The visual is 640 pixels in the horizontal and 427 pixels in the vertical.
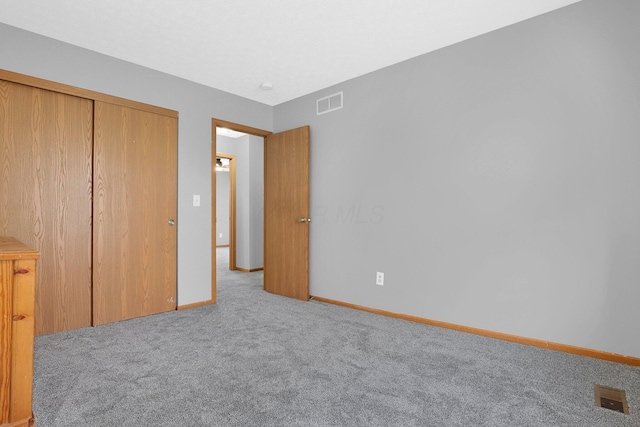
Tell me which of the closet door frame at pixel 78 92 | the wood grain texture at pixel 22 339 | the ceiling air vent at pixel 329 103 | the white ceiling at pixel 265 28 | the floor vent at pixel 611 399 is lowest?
the floor vent at pixel 611 399

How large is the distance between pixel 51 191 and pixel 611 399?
3.94 metres

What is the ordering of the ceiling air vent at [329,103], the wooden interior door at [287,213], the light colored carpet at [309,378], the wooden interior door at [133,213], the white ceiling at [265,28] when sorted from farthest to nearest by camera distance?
the wooden interior door at [287,213] → the ceiling air vent at [329,103] → the wooden interior door at [133,213] → the white ceiling at [265,28] → the light colored carpet at [309,378]

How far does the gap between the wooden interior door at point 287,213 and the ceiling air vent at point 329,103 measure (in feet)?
0.95

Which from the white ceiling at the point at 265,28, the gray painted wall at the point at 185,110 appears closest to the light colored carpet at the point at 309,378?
the gray painted wall at the point at 185,110

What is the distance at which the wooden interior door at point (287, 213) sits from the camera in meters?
3.68

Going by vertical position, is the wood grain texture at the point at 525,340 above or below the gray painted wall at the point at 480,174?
below

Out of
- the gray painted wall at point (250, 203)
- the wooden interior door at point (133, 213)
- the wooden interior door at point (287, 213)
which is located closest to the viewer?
the wooden interior door at point (133, 213)

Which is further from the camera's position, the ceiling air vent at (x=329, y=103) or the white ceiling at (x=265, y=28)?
the ceiling air vent at (x=329, y=103)

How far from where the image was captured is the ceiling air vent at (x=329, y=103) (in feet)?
11.5

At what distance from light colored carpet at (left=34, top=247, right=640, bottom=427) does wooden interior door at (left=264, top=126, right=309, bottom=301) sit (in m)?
1.00

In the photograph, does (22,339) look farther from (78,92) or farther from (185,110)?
(185,110)

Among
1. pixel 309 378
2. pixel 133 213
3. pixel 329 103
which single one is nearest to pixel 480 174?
pixel 329 103

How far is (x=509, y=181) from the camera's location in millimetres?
2457

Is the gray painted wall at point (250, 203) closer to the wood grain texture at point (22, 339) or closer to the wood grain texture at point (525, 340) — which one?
the wood grain texture at point (525, 340)
